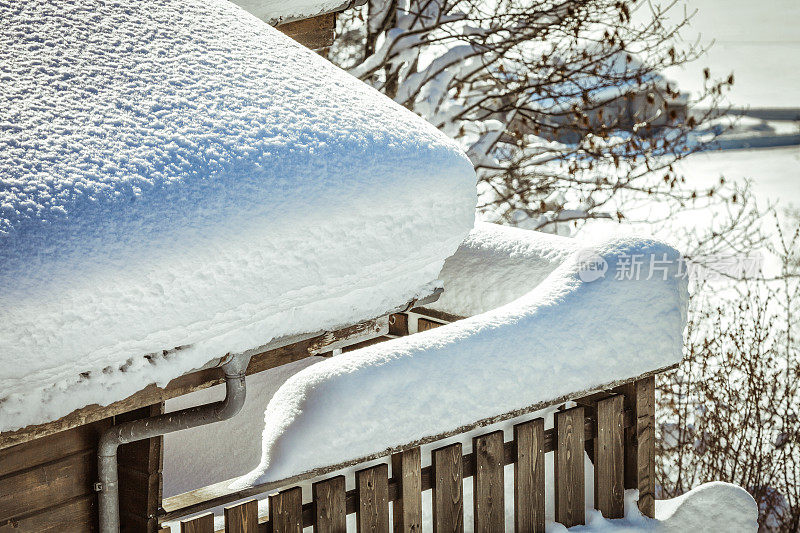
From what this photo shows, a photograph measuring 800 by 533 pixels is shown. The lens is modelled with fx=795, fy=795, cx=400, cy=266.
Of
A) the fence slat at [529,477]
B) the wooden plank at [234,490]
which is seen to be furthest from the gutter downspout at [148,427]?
the fence slat at [529,477]

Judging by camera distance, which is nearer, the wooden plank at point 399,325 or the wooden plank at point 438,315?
the wooden plank at point 438,315

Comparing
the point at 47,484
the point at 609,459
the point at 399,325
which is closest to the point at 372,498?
the point at 47,484

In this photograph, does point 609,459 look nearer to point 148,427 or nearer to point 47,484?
point 148,427

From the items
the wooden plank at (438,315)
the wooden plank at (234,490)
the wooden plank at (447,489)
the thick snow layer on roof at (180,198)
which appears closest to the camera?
the thick snow layer on roof at (180,198)

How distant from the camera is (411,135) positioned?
2625 mm

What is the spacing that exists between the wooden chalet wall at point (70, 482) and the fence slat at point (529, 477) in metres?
1.45

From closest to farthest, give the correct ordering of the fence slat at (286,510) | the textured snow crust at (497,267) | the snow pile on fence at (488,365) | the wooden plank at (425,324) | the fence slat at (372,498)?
the snow pile on fence at (488,365) → the fence slat at (286,510) → the fence slat at (372,498) → the textured snow crust at (497,267) → the wooden plank at (425,324)

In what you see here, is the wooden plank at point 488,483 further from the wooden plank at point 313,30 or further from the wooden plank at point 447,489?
the wooden plank at point 313,30

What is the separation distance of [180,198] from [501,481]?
1838 mm

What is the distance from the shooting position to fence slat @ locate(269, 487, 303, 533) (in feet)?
8.98

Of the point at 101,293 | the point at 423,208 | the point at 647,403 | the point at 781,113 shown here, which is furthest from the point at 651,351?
the point at 781,113

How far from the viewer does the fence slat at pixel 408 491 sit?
A: 9.75 ft

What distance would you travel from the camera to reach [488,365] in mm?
2965

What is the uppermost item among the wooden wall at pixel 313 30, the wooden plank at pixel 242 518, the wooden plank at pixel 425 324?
the wooden wall at pixel 313 30
